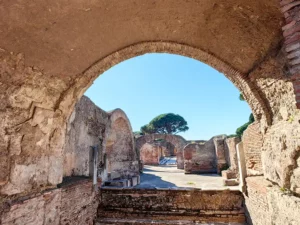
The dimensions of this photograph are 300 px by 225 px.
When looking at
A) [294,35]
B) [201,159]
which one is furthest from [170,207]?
[201,159]

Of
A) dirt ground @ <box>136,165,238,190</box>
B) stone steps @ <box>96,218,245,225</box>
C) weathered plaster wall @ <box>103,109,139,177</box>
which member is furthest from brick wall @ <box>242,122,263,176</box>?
weathered plaster wall @ <box>103,109,139,177</box>

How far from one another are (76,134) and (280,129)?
4.56 meters

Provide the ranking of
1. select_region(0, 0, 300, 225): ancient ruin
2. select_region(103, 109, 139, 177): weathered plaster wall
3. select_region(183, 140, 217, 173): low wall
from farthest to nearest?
select_region(183, 140, 217, 173): low wall
select_region(103, 109, 139, 177): weathered plaster wall
select_region(0, 0, 300, 225): ancient ruin

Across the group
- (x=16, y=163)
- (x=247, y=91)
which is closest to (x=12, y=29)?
(x=16, y=163)

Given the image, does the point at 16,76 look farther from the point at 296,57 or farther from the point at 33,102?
the point at 296,57

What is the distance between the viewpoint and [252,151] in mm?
4047

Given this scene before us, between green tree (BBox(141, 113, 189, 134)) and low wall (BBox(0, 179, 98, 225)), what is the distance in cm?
3545

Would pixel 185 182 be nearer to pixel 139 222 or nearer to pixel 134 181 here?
pixel 134 181

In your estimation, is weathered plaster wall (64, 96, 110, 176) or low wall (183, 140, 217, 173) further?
low wall (183, 140, 217, 173)

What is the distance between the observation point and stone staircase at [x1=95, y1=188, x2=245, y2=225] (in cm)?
476

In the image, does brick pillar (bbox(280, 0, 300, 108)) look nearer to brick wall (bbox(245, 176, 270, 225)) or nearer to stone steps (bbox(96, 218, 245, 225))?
brick wall (bbox(245, 176, 270, 225))

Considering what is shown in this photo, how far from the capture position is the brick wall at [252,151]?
371 centimetres

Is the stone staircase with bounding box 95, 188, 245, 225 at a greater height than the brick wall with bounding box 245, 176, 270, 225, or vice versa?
the brick wall with bounding box 245, 176, 270, 225

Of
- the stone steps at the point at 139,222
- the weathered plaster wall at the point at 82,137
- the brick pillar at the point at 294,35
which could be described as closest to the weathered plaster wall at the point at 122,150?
the weathered plaster wall at the point at 82,137
